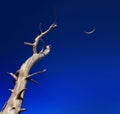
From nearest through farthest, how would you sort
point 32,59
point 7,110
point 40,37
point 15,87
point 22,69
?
point 7,110 < point 15,87 < point 22,69 < point 32,59 < point 40,37

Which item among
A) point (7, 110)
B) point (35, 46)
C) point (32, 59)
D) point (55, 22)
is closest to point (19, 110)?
point (7, 110)

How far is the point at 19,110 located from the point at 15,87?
0.70 meters

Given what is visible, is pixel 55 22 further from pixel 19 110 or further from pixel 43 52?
pixel 19 110

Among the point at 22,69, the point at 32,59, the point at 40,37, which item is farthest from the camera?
the point at 40,37

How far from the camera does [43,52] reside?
7.63 meters

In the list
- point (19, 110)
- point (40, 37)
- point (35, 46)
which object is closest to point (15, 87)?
point (19, 110)

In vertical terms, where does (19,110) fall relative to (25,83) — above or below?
below

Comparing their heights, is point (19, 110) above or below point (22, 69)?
below

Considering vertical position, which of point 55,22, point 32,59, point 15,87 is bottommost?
point 15,87

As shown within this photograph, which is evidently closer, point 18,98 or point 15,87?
point 18,98

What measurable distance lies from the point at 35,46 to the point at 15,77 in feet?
4.85

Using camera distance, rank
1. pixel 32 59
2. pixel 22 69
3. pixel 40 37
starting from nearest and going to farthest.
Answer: pixel 22 69 < pixel 32 59 < pixel 40 37

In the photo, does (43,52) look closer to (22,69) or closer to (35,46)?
(35,46)

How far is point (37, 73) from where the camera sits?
584 centimetres
